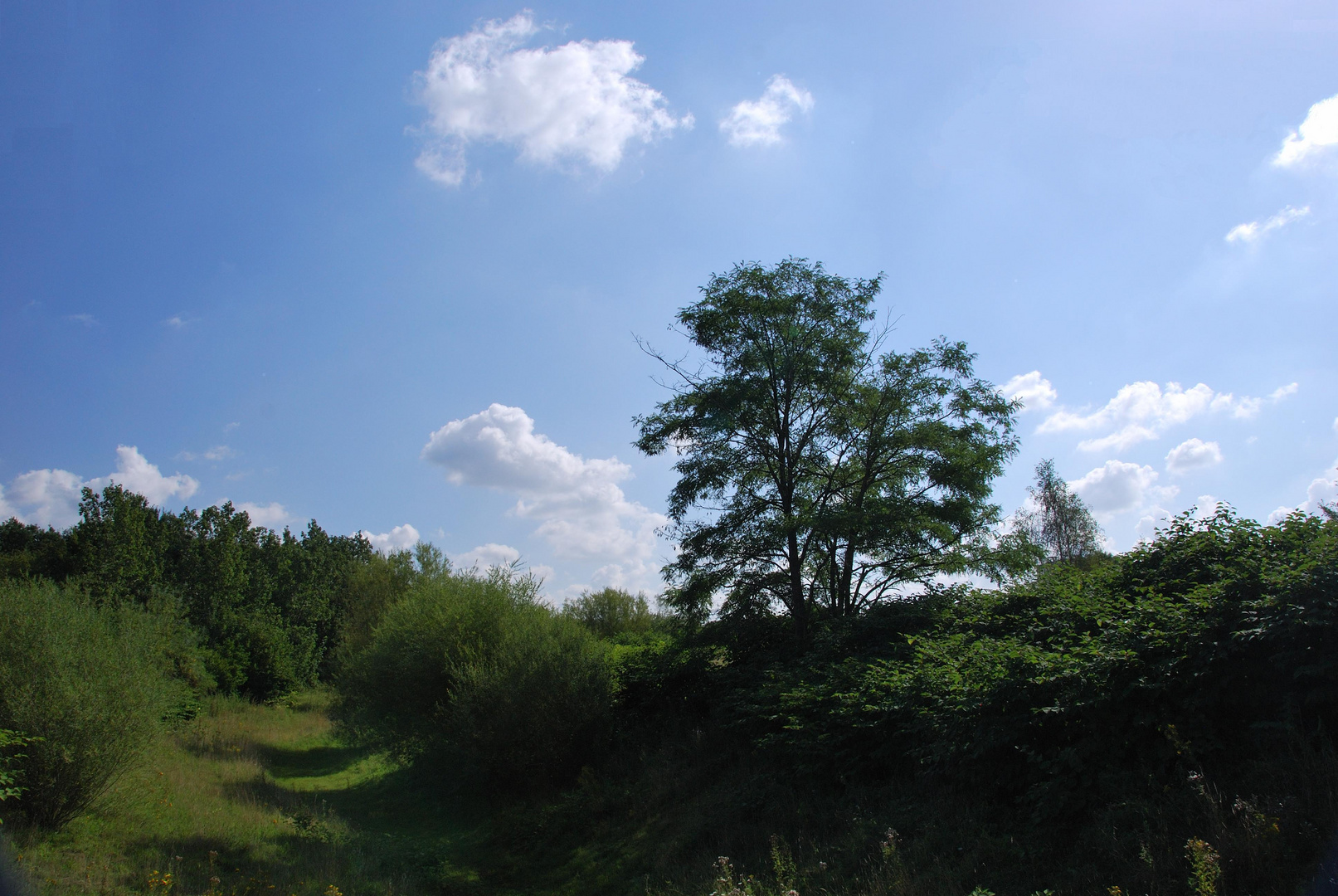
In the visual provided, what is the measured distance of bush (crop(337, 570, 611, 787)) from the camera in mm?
17172

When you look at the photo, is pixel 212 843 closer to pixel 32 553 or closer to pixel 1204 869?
pixel 1204 869

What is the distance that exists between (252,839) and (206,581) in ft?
115

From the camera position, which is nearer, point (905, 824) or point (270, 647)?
point (905, 824)

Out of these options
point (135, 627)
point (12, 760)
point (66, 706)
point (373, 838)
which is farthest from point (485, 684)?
point (135, 627)

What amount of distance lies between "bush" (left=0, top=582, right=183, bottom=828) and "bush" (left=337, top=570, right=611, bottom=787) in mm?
7114

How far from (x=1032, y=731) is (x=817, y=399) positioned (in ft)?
35.0

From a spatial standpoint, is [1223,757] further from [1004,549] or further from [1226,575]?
[1004,549]

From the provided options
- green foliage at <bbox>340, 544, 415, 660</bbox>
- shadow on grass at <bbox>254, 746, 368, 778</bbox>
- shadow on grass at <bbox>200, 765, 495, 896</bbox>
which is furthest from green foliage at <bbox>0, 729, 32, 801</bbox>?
green foliage at <bbox>340, 544, 415, 660</bbox>

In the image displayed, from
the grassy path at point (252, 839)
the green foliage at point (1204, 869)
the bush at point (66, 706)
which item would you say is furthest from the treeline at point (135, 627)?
the green foliage at point (1204, 869)

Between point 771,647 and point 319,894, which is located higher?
point 771,647

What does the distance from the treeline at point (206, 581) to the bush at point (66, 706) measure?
1860 centimetres

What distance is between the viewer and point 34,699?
38.9 ft

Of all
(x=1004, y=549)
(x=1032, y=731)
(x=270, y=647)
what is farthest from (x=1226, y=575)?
(x=270, y=647)

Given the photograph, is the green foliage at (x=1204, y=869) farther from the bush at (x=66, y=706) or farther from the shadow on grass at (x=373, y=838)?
the bush at (x=66, y=706)
